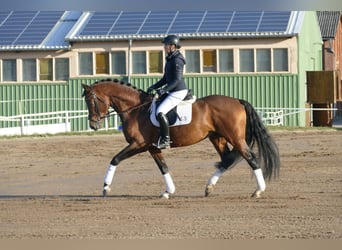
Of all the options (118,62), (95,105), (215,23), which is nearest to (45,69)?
(118,62)

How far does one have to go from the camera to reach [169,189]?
1394 centimetres

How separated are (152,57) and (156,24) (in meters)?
1.52

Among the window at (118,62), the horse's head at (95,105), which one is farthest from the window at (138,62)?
the horse's head at (95,105)

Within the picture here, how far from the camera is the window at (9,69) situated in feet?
140

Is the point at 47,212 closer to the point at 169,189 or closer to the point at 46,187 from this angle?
the point at 169,189

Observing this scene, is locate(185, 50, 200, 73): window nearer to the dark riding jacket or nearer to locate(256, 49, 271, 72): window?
locate(256, 49, 271, 72): window

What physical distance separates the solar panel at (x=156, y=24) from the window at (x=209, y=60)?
Result: 2.02 m

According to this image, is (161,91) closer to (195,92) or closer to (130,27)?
(195,92)

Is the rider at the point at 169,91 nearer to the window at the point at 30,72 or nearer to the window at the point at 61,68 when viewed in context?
the window at the point at 61,68

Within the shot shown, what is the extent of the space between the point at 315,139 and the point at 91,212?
55.4 feet

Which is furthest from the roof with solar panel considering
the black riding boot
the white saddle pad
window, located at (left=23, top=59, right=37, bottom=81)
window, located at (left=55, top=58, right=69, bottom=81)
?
the black riding boot

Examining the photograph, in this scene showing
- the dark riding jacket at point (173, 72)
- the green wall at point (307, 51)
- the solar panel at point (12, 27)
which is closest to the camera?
the dark riding jacket at point (173, 72)

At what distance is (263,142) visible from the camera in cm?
1374

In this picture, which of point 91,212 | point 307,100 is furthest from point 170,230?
point 307,100
